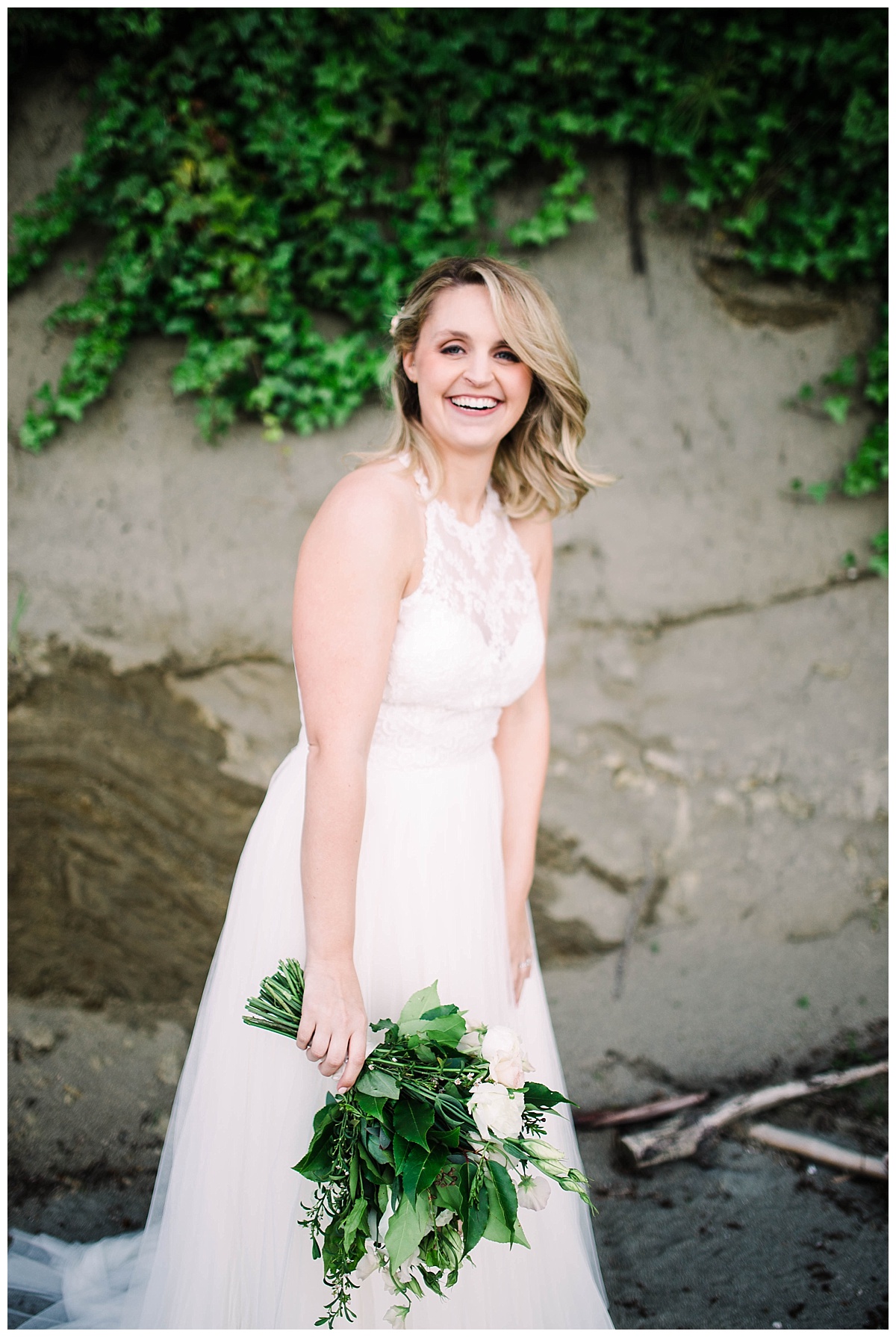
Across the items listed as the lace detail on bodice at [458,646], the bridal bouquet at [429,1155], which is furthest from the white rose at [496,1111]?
the lace detail on bodice at [458,646]

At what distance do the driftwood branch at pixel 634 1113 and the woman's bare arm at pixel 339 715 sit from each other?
72.1 inches

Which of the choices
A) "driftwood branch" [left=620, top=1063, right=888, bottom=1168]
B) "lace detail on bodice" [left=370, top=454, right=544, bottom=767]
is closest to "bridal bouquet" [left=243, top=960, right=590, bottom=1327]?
"lace detail on bodice" [left=370, top=454, right=544, bottom=767]

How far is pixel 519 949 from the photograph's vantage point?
2.28 m

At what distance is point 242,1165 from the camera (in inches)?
71.5

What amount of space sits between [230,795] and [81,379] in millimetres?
1962

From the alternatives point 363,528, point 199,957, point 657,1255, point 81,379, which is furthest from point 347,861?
point 81,379

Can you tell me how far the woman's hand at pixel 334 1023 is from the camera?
61.7 inches

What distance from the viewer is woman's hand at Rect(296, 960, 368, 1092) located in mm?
1567

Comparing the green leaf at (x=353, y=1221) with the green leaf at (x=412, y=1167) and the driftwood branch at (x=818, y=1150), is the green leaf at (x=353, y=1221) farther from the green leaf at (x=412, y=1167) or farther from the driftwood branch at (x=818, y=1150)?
the driftwood branch at (x=818, y=1150)

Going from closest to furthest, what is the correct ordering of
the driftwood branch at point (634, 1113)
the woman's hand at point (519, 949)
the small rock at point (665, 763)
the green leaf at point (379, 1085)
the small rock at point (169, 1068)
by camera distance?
the green leaf at point (379, 1085) < the woman's hand at point (519, 949) < the driftwood branch at point (634, 1113) < the small rock at point (169, 1068) < the small rock at point (665, 763)

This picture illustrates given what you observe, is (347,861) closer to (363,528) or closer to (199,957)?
(363,528)

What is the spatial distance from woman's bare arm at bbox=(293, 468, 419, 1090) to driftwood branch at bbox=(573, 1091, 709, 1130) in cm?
183

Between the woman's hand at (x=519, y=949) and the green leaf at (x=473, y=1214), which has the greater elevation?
the woman's hand at (x=519, y=949)

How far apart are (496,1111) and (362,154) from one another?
3865mm
